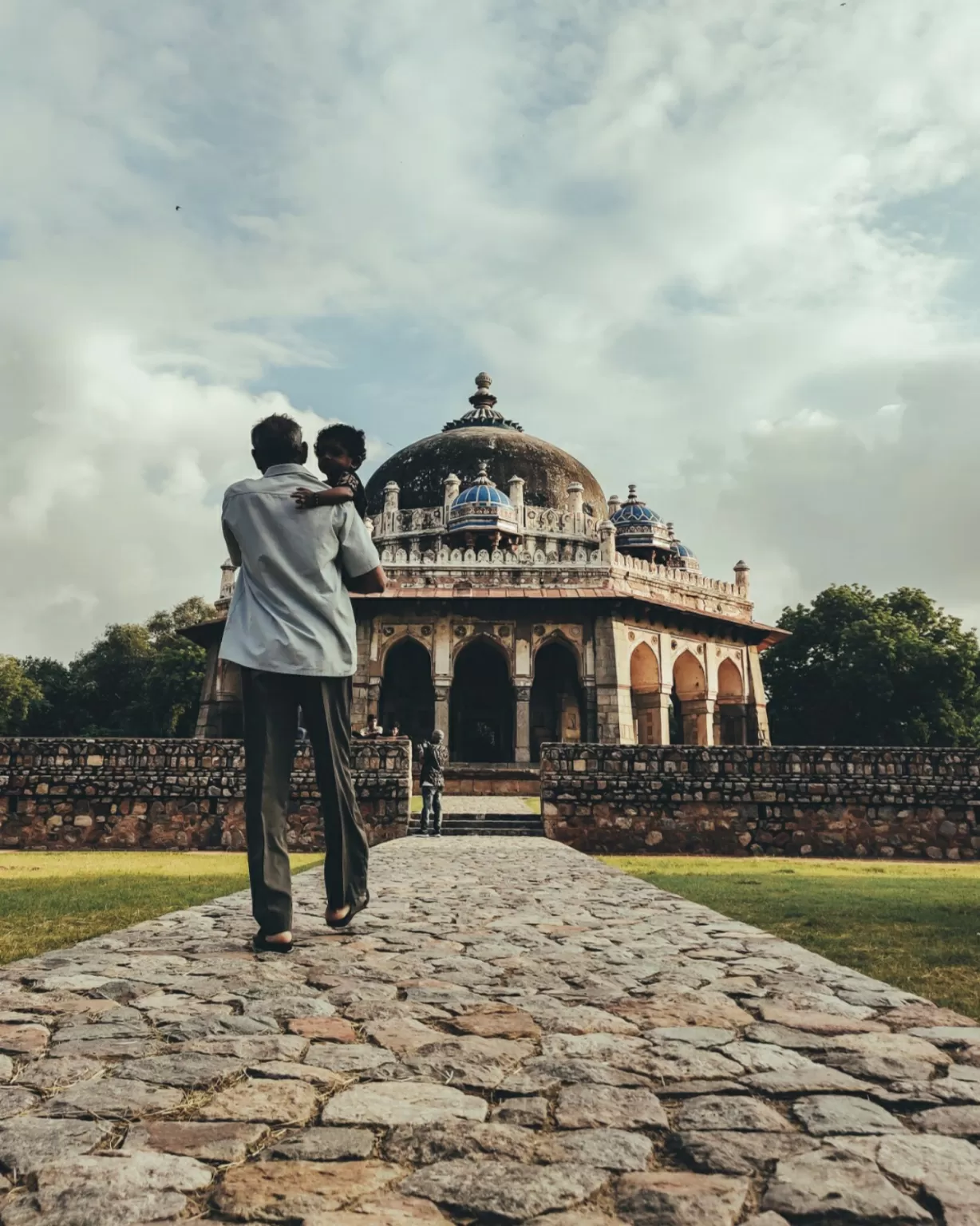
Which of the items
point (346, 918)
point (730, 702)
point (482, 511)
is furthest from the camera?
point (730, 702)

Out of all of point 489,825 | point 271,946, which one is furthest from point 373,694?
point 271,946

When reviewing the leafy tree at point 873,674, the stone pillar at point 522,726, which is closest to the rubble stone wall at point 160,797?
the stone pillar at point 522,726

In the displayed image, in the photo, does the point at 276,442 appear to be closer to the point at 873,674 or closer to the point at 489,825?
the point at 489,825

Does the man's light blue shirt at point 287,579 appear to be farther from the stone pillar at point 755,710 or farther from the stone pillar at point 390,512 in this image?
the stone pillar at point 390,512

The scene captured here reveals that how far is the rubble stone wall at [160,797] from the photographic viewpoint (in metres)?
12.9

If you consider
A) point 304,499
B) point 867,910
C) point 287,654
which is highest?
point 304,499

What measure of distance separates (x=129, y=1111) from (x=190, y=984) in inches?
46.8

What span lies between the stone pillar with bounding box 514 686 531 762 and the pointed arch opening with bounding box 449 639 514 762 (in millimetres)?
2876

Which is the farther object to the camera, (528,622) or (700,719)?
(700,719)

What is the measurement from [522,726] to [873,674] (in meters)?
17.0

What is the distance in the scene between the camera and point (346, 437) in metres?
4.21

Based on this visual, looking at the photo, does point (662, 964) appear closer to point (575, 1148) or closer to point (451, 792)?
point (575, 1148)

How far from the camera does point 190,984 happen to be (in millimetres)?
3049

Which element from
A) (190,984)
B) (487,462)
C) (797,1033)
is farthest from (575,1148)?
(487,462)
